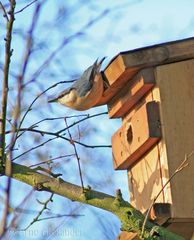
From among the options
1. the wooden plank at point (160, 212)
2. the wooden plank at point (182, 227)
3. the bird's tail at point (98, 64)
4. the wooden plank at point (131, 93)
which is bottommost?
the wooden plank at point (182, 227)

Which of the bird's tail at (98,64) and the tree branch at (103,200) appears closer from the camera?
the tree branch at (103,200)

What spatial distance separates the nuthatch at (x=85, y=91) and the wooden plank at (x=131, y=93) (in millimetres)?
98

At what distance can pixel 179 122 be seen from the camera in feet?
9.24

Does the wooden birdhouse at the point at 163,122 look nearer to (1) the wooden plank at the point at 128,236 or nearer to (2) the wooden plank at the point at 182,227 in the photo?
(2) the wooden plank at the point at 182,227

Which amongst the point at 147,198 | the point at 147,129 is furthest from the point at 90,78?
the point at 147,198

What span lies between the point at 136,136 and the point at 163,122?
0.20 metres

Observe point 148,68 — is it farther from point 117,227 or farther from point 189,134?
point 117,227

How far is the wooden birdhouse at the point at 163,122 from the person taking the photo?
270 cm

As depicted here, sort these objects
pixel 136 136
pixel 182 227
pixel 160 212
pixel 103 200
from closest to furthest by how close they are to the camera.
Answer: pixel 103 200 → pixel 160 212 → pixel 182 227 → pixel 136 136

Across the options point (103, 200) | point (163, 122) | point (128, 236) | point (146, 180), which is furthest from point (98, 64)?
point (103, 200)

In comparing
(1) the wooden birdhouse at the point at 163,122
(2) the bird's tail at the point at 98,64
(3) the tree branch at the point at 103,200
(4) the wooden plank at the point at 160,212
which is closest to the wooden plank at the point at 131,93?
(1) the wooden birdhouse at the point at 163,122

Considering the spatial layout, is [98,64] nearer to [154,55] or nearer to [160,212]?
[154,55]

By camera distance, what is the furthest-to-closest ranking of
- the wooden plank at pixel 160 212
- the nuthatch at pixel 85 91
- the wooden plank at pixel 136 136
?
1. the nuthatch at pixel 85 91
2. the wooden plank at pixel 136 136
3. the wooden plank at pixel 160 212

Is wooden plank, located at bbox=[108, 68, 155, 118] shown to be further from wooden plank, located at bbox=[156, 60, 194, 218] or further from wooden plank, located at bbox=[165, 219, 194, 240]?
wooden plank, located at bbox=[165, 219, 194, 240]
